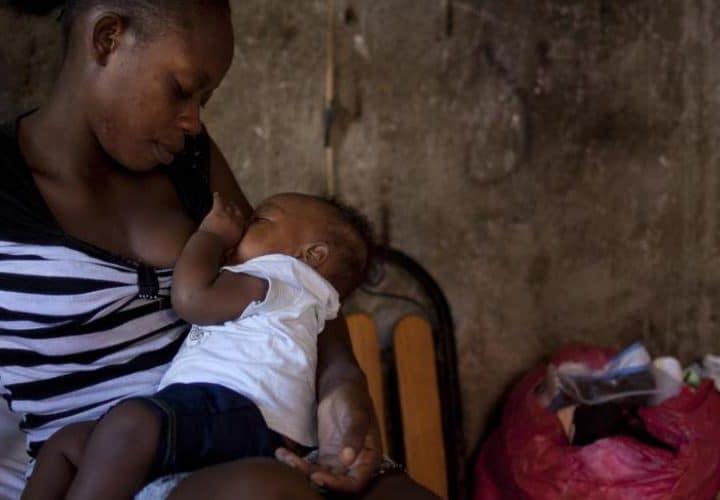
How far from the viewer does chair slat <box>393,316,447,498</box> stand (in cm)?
259

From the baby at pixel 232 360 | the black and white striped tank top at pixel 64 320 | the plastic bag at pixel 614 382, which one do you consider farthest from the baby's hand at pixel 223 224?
the plastic bag at pixel 614 382

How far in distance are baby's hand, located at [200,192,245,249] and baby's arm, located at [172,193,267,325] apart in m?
0.03

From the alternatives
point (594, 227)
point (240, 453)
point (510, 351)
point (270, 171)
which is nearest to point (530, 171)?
point (594, 227)

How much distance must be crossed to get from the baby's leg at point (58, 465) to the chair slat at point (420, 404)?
1.34 meters

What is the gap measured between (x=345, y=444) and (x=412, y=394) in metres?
1.24

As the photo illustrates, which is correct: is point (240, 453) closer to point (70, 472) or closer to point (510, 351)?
point (70, 472)

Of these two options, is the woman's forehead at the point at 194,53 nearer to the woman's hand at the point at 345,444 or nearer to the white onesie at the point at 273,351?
the white onesie at the point at 273,351

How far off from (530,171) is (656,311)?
59 centimetres

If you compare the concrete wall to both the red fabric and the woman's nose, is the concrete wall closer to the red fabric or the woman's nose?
the red fabric

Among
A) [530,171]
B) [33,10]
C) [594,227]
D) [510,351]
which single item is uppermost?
[33,10]

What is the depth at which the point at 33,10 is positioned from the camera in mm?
1810

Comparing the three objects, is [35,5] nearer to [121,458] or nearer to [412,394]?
[121,458]

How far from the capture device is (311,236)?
5.10 ft

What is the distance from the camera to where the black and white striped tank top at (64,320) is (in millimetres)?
1403
